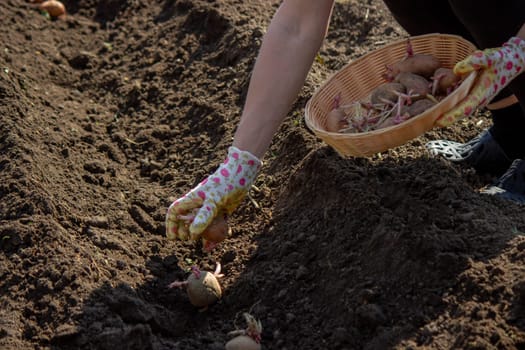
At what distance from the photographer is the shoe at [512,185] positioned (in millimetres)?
3150

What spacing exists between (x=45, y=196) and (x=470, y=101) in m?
1.67

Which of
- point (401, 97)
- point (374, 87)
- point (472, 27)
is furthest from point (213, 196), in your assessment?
point (472, 27)

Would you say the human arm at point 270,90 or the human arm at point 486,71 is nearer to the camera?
the human arm at point 486,71

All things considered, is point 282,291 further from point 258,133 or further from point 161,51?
point 161,51

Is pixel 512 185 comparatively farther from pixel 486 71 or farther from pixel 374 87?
pixel 486 71

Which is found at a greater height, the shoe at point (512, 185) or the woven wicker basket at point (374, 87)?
the woven wicker basket at point (374, 87)

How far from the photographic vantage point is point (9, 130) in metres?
3.58

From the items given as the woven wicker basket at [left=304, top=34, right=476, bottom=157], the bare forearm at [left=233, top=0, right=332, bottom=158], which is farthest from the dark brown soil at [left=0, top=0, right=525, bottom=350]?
the bare forearm at [left=233, top=0, right=332, bottom=158]

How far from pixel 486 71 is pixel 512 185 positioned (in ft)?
2.67

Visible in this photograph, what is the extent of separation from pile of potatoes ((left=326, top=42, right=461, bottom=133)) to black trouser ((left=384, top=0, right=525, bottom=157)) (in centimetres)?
19

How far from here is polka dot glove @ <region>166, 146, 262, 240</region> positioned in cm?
268

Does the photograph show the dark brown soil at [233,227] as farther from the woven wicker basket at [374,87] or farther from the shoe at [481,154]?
the woven wicker basket at [374,87]

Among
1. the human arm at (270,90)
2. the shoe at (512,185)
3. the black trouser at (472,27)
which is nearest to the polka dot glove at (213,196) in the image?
the human arm at (270,90)

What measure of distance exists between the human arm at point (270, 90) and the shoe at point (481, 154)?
33.8 inches
